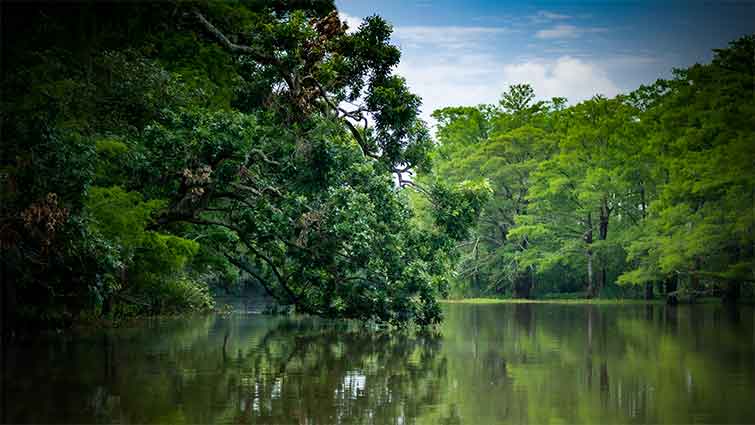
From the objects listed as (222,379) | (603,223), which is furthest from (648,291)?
(222,379)

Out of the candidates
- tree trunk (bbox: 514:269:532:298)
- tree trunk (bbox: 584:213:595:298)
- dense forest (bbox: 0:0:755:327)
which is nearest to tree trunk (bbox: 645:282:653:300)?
tree trunk (bbox: 584:213:595:298)

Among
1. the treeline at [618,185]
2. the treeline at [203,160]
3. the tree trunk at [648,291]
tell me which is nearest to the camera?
the treeline at [203,160]

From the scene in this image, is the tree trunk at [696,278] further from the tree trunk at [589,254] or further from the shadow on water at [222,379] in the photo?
the shadow on water at [222,379]

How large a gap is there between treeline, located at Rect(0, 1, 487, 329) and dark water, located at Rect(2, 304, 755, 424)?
1.49 meters

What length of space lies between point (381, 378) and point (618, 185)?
36931mm

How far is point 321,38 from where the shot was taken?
1683cm

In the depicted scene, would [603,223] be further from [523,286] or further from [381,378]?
[381,378]

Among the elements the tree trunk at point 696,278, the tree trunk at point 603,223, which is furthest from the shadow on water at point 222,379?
the tree trunk at point 603,223

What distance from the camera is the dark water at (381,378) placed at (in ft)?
35.2

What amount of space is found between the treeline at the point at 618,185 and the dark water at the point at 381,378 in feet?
56.4

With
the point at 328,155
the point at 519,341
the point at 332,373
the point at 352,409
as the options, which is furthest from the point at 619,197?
the point at 352,409

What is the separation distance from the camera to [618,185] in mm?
48812

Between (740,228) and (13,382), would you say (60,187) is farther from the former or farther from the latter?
(740,228)

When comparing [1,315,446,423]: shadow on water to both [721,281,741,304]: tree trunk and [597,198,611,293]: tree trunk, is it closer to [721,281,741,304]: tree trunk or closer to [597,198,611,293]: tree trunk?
[721,281,741,304]: tree trunk
